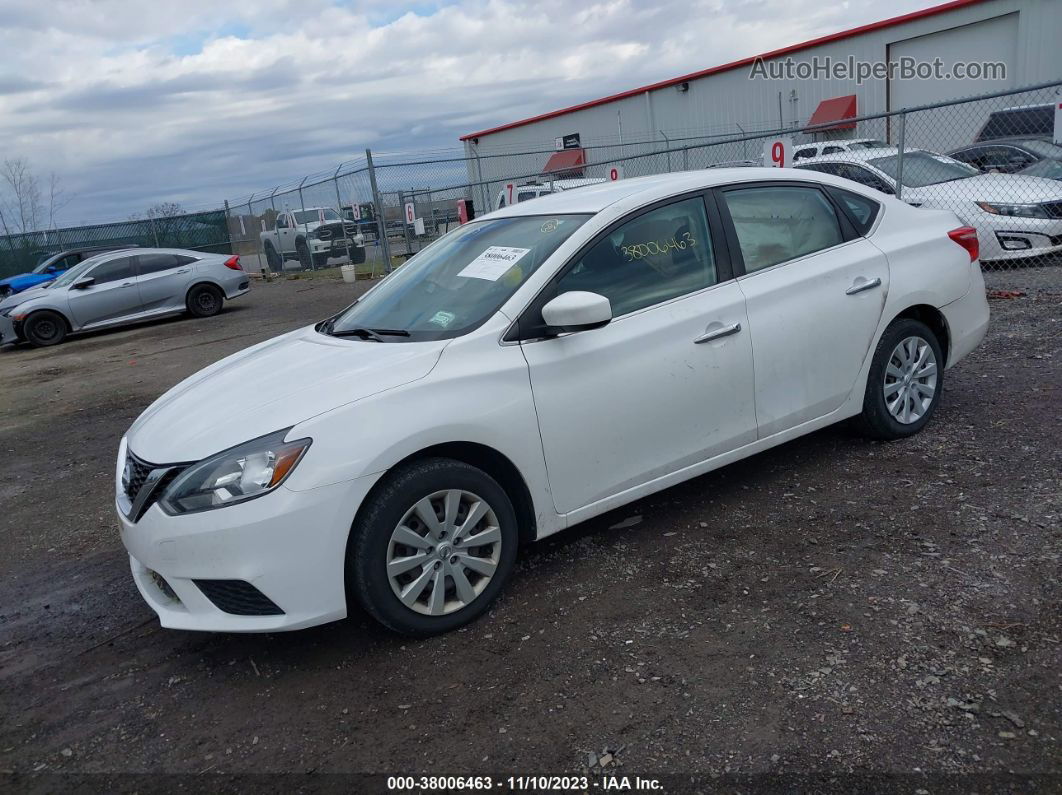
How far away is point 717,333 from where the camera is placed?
4125 millimetres

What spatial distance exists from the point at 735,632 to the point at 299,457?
5.83 ft

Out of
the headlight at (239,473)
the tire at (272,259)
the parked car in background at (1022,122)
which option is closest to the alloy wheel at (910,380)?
Answer: the headlight at (239,473)

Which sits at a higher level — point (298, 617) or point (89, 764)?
point (298, 617)

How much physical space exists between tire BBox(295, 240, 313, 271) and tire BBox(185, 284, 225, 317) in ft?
21.8

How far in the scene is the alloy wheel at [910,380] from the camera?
4875 millimetres

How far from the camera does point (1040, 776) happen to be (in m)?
2.46

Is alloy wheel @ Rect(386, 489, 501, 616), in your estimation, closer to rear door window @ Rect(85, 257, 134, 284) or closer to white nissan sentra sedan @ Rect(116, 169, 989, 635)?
white nissan sentra sedan @ Rect(116, 169, 989, 635)

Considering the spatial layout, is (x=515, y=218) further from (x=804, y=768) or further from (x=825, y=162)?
(x=825, y=162)

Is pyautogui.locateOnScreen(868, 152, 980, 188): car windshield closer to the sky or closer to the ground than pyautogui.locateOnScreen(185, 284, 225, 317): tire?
closer to the sky

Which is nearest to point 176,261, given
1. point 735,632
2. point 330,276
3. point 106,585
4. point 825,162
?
point 330,276

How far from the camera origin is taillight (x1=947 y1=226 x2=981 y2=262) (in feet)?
16.6

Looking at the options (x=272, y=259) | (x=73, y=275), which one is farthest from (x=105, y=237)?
(x=73, y=275)

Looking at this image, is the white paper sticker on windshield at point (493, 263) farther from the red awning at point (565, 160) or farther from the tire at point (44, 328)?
the red awning at point (565, 160)

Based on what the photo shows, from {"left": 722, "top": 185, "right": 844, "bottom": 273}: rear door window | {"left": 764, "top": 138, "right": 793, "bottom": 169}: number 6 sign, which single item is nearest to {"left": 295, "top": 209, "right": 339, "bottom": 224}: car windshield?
{"left": 764, "top": 138, "right": 793, "bottom": 169}: number 6 sign
